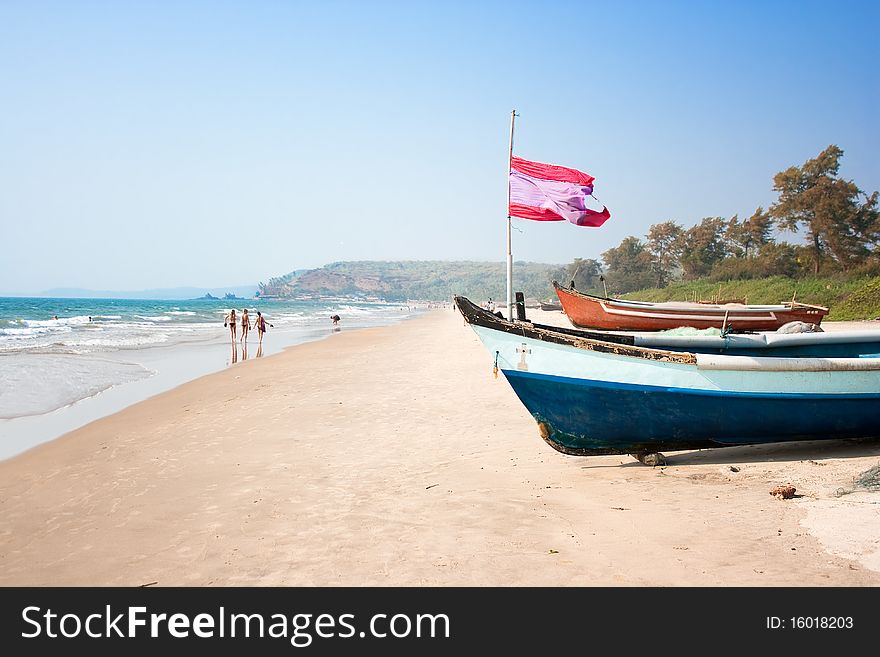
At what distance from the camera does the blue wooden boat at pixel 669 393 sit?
21.3 ft

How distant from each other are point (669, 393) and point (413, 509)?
287cm

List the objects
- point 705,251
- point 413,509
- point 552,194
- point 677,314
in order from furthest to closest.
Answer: point 705,251 < point 677,314 < point 552,194 < point 413,509

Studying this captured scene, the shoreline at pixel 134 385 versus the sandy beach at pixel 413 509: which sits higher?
the sandy beach at pixel 413 509

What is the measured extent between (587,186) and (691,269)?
196 ft

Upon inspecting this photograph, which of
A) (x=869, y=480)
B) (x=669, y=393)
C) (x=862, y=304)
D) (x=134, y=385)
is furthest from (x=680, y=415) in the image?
(x=862, y=304)

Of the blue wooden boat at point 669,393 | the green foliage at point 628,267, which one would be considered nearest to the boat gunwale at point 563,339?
the blue wooden boat at point 669,393

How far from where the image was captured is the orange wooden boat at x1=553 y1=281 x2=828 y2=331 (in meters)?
21.4

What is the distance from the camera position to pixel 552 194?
9477 millimetres

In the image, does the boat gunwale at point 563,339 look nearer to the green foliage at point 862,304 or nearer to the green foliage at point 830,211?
the green foliage at point 862,304

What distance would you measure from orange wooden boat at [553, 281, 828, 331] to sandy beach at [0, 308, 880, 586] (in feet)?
46.7

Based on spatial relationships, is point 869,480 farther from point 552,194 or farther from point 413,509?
point 552,194

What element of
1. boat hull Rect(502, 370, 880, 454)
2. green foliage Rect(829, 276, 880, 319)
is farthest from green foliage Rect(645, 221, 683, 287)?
boat hull Rect(502, 370, 880, 454)

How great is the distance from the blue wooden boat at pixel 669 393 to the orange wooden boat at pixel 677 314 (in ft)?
48.1
